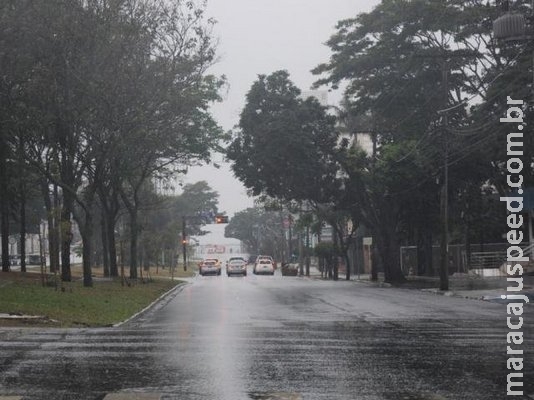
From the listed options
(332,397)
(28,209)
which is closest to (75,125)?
(332,397)

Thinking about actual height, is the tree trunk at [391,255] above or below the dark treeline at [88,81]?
below

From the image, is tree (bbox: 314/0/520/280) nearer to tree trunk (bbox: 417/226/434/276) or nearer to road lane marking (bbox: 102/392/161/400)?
tree trunk (bbox: 417/226/434/276)

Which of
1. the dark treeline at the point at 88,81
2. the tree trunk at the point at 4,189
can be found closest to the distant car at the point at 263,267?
the tree trunk at the point at 4,189

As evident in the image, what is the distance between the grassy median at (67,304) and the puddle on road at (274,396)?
10.1 m

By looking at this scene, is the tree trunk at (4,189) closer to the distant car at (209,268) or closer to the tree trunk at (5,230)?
the tree trunk at (5,230)

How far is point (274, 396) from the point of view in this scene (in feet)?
28.1

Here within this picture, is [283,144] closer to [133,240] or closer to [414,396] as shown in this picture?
[133,240]

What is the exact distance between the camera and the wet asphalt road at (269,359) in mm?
8852

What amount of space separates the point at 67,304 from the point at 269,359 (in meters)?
12.0

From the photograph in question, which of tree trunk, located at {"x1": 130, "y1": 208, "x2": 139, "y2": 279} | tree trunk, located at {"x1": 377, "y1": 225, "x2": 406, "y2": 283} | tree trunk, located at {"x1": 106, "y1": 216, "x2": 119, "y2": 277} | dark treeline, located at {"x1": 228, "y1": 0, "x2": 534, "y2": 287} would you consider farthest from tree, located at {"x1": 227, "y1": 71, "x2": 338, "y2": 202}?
tree trunk, located at {"x1": 106, "y1": 216, "x2": 119, "y2": 277}

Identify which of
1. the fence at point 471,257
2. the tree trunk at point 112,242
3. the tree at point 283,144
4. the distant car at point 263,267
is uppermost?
the tree at point 283,144

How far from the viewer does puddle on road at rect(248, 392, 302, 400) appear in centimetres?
847

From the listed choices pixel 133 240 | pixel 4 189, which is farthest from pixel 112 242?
pixel 4 189

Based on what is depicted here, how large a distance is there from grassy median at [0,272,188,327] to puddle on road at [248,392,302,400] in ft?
33.0
